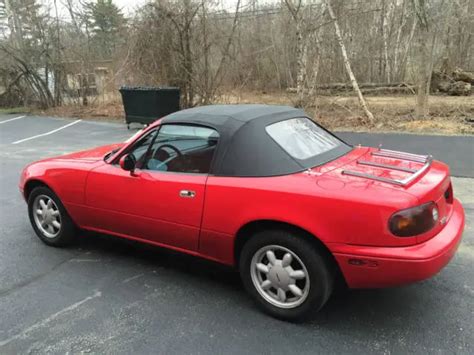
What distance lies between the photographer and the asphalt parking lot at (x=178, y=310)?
287 cm

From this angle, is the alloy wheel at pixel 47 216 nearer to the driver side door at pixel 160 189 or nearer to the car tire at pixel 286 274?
the driver side door at pixel 160 189

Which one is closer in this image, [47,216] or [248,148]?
[248,148]

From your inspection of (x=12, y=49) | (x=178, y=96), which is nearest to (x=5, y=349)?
(x=178, y=96)

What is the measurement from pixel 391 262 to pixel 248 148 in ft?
4.25

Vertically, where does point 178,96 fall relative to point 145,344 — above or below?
above

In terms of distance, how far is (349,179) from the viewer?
9.82 ft

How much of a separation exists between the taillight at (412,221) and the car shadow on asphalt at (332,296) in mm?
753

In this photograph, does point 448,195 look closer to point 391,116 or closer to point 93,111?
point 391,116

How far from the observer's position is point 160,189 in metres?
3.55

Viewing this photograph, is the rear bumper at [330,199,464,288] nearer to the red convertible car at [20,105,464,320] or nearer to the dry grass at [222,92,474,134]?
the red convertible car at [20,105,464,320]

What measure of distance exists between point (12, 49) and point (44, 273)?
16907 millimetres

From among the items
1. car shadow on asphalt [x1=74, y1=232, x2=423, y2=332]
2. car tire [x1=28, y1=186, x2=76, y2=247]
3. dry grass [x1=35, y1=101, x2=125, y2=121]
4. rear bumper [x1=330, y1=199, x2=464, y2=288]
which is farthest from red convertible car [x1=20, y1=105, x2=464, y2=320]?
dry grass [x1=35, y1=101, x2=125, y2=121]

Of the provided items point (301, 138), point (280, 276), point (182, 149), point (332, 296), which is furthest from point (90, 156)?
point (332, 296)

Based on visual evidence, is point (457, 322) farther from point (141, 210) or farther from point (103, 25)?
point (103, 25)
